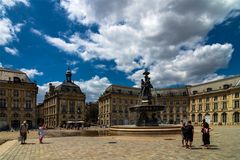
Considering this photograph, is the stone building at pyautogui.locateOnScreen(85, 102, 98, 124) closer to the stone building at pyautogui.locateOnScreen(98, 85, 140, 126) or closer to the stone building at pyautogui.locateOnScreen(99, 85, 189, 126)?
the stone building at pyautogui.locateOnScreen(99, 85, 189, 126)

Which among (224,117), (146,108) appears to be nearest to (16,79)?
(146,108)

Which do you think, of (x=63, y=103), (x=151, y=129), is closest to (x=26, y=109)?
(x=63, y=103)

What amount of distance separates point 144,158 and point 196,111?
3913 inches

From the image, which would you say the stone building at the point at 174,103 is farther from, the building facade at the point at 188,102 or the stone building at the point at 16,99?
the stone building at the point at 16,99

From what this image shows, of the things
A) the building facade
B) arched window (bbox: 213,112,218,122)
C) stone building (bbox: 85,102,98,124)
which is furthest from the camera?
stone building (bbox: 85,102,98,124)

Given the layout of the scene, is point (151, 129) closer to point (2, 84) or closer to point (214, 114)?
point (2, 84)

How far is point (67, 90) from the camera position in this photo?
9819 centimetres

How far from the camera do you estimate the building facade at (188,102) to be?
9337 centimetres

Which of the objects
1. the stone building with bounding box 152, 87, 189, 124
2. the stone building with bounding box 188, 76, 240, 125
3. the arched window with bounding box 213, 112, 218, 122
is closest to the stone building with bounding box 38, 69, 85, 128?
the stone building with bounding box 152, 87, 189, 124

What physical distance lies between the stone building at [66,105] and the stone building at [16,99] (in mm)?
16161

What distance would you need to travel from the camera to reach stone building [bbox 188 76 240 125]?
9100cm

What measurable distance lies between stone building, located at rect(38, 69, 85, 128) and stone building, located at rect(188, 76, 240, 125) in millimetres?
46302

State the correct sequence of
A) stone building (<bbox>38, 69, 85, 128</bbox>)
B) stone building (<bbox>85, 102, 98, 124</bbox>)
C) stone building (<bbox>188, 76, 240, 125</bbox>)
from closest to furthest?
stone building (<bbox>188, 76, 240, 125</bbox>)
stone building (<bbox>38, 69, 85, 128</bbox>)
stone building (<bbox>85, 102, 98, 124</bbox>)

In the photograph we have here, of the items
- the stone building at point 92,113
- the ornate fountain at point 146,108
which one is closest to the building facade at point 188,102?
the stone building at point 92,113
